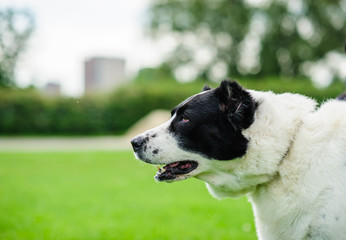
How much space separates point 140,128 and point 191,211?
1436 centimetres

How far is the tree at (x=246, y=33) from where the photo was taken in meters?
37.5

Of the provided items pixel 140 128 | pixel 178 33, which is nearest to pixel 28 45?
pixel 178 33

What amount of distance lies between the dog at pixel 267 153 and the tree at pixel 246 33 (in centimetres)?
3607

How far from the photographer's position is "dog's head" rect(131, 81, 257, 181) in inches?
120

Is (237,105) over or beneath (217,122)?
over

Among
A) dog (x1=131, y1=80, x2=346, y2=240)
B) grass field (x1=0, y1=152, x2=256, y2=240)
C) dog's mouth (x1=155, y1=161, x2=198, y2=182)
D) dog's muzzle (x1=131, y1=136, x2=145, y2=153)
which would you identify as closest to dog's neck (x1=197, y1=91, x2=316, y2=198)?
dog (x1=131, y1=80, x2=346, y2=240)

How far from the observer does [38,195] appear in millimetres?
8469

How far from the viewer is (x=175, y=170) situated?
334cm

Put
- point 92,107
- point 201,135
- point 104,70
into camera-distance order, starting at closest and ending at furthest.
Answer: point 201,135
point 92,107
point 104,70

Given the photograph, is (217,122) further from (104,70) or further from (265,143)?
(104,70)

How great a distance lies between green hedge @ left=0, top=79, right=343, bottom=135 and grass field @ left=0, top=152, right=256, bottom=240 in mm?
14963

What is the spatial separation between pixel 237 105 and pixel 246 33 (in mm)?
37934

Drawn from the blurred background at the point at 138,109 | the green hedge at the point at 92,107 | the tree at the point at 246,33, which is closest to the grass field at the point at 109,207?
the blurred background at the point at 138,109

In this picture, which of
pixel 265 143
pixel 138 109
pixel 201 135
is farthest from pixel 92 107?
pixel 265 143
